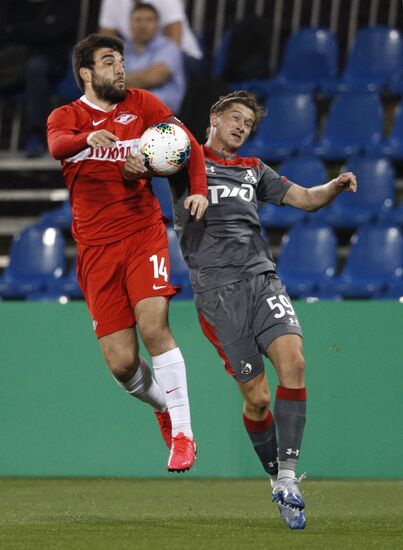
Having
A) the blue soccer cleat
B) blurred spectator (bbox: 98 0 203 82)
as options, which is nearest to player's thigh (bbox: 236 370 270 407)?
the blue soccer cleat

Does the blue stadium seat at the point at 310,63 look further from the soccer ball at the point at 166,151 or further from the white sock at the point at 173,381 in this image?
the white sock at the point at 173,381

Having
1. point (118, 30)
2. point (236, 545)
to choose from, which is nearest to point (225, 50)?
point (118, 30)

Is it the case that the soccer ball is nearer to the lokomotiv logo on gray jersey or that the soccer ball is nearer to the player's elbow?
the lokomotiv logo on gray jersey

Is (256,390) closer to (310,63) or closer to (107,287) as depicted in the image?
(107,287)

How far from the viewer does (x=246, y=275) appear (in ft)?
20.1

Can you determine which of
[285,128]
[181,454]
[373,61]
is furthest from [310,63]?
[181,454]

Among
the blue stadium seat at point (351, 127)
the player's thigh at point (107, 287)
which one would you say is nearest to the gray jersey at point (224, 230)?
the player's thigh at point (107, 287)

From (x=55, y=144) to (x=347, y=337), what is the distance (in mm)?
3272

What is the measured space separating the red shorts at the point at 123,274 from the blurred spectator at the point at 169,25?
5.15m

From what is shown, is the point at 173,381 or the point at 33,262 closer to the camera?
the point at 173,381

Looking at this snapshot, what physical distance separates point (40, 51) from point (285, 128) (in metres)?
2.62

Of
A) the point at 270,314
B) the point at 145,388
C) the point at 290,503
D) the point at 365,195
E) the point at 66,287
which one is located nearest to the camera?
the point at 290,503

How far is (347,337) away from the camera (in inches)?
341

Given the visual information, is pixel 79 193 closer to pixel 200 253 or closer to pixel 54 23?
pixel 200 253
